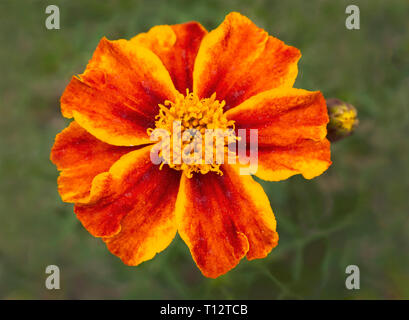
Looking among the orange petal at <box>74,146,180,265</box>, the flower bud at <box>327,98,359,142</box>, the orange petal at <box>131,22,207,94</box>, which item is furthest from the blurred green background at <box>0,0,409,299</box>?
the orange petal at <box>131,22,207,94</box>

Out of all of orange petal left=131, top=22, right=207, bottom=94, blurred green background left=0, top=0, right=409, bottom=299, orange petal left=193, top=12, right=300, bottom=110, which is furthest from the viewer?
blurred green background left=0, top=0, right=409, bottom=299

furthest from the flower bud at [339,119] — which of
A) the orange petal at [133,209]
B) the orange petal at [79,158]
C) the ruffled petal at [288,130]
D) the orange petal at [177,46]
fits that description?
the orange petal at [79,158]

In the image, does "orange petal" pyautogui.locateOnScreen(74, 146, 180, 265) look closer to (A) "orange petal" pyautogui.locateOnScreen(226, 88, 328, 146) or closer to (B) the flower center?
(B) the flower center

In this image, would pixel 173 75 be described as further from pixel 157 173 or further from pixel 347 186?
pixel 347 186

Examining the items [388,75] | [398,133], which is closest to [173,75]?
[388,75]

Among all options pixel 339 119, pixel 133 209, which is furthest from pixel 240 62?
pixel 133 209

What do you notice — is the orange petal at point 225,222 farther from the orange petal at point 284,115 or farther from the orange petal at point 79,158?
the orange petal at point 79,158

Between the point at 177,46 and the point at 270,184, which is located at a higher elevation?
the point at 177,46

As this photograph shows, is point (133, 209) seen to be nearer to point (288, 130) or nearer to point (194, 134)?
point (194, 134)
